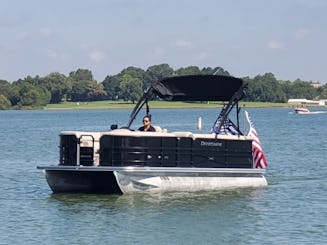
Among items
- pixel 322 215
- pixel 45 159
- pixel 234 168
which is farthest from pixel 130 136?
pixel 45 159

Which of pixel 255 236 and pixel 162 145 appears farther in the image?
pixel 162 145

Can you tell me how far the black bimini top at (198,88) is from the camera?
27469 millimetres

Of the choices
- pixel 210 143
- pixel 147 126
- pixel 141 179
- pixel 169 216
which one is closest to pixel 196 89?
pixel 210 143

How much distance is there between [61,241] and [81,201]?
17.9 ft

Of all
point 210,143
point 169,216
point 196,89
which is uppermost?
point 196,89

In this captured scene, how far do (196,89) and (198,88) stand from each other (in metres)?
0.07

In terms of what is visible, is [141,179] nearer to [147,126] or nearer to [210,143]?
[147,126]

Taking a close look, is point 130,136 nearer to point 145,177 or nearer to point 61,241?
point 145,177

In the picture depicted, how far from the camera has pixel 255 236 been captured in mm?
19953

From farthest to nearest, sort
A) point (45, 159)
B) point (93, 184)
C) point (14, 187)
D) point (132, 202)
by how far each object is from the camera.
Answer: point (45, 159) → point (14, 187) → point (93, 184) → point (132, 202)

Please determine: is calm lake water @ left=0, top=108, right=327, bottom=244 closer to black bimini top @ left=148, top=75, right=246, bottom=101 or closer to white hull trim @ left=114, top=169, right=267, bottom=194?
white hull trim @ left=114, top=169, right=267, bottom=194

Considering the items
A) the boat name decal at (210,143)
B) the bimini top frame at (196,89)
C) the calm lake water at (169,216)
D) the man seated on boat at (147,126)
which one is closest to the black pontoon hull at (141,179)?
the calm lake water at (169,216)

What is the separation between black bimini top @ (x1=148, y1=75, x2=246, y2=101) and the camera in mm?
27469

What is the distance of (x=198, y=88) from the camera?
27.8 meters
